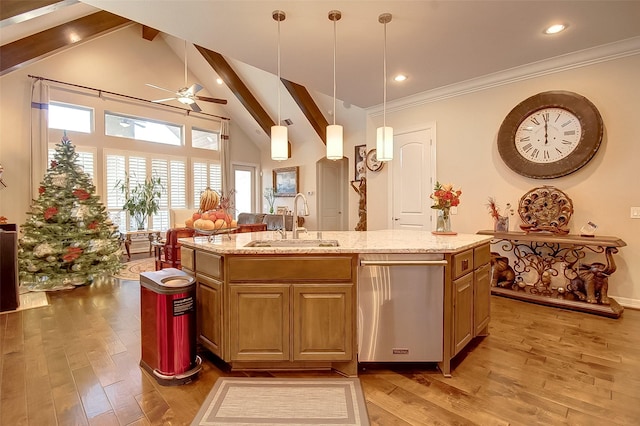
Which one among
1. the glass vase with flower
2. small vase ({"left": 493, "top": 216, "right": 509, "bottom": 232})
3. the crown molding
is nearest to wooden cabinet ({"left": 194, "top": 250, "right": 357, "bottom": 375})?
the glass vase with flower

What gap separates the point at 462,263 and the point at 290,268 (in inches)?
50.0

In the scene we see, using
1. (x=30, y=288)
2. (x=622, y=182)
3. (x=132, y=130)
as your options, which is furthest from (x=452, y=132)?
(x=132, y=130)

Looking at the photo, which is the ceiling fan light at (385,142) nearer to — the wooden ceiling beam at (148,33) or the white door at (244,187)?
the wooden ceiling beam at (148,33)

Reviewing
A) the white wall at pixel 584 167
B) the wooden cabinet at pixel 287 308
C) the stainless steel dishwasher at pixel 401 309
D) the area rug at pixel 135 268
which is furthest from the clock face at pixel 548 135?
the area rug at pixel 135 268

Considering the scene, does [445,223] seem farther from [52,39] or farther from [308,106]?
[52,39]

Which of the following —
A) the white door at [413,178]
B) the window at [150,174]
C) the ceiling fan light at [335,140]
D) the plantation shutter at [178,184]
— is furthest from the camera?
the plantation shutter at [178,184]

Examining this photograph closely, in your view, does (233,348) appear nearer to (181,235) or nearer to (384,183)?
(181,235)

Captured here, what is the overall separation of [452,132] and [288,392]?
4.17 m

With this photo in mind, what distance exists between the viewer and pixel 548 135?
382cm

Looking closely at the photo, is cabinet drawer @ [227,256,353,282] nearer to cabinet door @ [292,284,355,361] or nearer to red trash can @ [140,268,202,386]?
cabinet door @ [292,284,355,361]

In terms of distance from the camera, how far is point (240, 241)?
2.43 meters

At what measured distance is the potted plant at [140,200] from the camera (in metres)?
6.90

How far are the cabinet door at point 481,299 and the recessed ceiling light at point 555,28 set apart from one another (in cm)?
244

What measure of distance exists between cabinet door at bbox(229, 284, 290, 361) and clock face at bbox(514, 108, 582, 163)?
12.0ft
